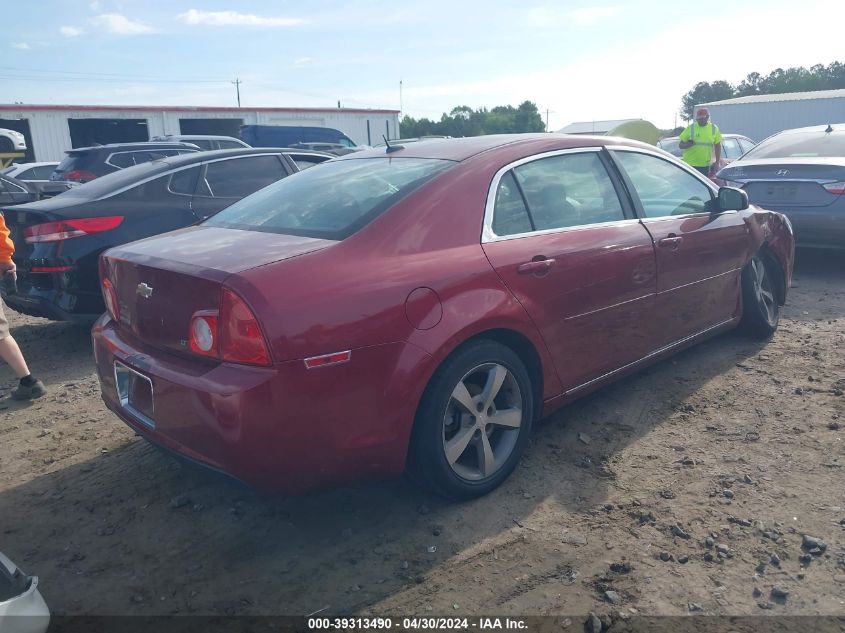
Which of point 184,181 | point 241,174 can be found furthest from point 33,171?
point 184,181

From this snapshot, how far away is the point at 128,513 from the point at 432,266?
180cm

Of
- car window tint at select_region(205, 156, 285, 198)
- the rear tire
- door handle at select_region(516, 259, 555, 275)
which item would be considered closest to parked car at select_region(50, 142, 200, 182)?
car window tint at select_region(205, 156, 285, 198)

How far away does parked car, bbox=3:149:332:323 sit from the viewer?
5.21 metres

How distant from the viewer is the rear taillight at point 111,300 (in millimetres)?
3209

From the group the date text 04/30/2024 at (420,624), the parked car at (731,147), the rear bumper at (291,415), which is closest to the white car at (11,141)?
the rear bumper at (291,415)

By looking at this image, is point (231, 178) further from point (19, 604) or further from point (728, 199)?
point (19, 604)

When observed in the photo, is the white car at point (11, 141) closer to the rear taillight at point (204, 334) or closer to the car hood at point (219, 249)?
the car hood at point (219, 249)

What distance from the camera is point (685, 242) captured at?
416cm

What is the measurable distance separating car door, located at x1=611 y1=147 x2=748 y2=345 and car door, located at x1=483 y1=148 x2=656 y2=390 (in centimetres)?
15

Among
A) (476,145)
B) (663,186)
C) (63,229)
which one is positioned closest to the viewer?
(476,145)

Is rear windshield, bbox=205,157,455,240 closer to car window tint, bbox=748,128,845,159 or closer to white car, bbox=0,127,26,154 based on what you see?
car window tint, bbox=748,128,845,159

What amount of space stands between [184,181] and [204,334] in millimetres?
3738

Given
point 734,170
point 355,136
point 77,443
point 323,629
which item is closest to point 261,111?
point 355,136

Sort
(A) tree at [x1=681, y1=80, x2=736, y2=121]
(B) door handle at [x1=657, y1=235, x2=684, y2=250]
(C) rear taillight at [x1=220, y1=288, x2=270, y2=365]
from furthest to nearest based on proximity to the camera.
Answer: (A) tree at [x1=681, y1=80, x2=736, y2=121], (B) door handle at [x1=657, y1=235, x2=684, y2=250], (C) rear taillight at [x1=220, y1=288, x2=270, y2=365]
